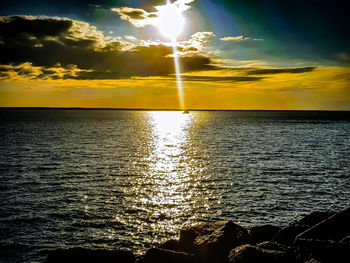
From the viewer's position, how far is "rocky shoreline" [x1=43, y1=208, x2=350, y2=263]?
1275cm

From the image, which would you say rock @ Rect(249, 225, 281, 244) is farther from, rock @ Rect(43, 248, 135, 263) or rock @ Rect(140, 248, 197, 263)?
rock @ Rect(43, 248, 135, 263)

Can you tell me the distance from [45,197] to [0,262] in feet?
44.1

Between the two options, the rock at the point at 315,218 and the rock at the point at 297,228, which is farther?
the rock at the point at 315,218

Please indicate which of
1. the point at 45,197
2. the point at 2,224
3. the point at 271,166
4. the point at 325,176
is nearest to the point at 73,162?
the point at 45,197

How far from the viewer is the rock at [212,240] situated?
1588cm

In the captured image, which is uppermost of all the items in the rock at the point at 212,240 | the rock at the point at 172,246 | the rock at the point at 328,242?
the rock at the point at 328,242

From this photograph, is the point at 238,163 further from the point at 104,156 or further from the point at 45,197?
the point at 45,197

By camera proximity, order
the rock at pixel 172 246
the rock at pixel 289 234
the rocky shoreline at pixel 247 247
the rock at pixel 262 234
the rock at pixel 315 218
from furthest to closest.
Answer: the rock at pixel 262 234, the rock at pixel 172 246, the rock at pixel 315 218, the rock at pixel 289 234, the rocky shoreline at pixel 247 247

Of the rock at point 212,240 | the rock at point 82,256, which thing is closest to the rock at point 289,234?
the rock at point 212,240

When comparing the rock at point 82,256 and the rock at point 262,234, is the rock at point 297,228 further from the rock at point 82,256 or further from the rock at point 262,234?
the rock at point 82,256

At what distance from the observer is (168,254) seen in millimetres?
14516

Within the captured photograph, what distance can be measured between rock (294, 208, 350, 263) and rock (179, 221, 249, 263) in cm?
372

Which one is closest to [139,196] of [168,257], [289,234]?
[289,234]

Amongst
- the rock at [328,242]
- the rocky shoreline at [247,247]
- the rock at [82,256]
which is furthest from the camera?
the rock at [82,256]
